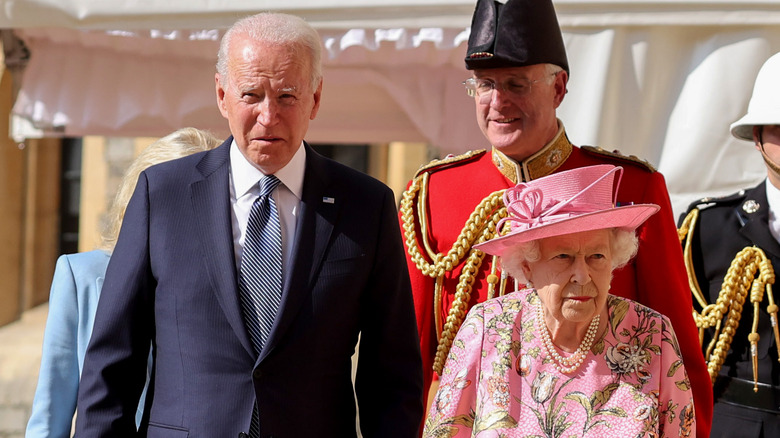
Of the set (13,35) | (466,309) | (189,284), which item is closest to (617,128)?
(466,309)

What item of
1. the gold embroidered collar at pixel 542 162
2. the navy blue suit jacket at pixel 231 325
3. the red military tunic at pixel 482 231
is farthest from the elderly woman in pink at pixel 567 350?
the gold embroidered collar at pixel 542 162

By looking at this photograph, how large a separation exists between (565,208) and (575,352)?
338 mm

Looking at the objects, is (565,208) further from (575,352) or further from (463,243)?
(463,243)

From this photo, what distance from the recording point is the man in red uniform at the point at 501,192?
2.88 meters

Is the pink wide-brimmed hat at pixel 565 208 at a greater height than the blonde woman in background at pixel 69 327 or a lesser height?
greater

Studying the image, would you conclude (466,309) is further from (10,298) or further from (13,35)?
(10,298)

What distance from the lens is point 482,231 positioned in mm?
3072

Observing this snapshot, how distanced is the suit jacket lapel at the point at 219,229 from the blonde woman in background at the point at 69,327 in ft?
A: 1.71

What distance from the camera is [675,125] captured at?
403 cm

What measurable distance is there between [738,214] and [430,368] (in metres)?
1.30

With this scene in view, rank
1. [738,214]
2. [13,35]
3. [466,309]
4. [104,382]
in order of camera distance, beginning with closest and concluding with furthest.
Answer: [104,382] < [466,309] < [738,214] < [13,35]

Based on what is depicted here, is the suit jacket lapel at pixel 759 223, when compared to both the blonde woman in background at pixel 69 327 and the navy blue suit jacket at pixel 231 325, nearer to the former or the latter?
the navy blue suit jacket at pixel 231 325

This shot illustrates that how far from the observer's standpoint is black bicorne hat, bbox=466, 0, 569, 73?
2.89m

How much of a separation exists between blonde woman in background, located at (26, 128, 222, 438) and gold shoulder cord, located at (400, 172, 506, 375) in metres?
0.74
